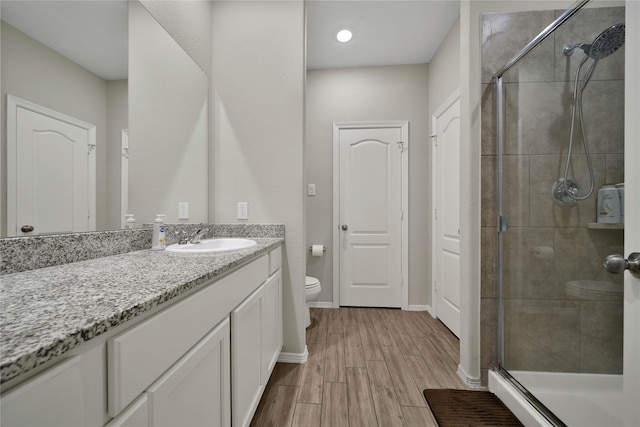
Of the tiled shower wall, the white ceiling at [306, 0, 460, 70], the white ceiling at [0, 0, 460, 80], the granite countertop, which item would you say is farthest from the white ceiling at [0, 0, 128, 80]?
the tiled shower wall

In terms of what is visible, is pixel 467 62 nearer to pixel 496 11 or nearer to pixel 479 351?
pixel 496 11

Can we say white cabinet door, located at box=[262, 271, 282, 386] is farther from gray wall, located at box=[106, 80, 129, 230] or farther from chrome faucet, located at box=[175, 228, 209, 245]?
gray wall, located at box=[106, 80, 129, 230]

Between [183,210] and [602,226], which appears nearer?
[602,226]

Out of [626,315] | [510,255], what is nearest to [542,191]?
[510,255]

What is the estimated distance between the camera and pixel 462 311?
1.61m

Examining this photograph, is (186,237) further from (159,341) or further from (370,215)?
(370,215)

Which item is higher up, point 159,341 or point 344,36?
point 344,36

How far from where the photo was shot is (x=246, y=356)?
109cm

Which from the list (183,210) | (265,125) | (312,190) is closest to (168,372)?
(183,210)

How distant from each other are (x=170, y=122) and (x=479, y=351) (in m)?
2.22

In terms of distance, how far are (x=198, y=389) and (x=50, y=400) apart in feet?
1.55

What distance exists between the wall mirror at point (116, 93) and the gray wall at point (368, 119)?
1361 mm

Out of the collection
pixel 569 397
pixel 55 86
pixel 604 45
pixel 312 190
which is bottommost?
pixel 569 397

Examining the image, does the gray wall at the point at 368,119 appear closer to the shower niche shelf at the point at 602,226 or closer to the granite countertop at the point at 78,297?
the shower niche shelf at the point at 602,226
